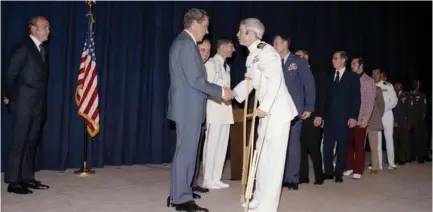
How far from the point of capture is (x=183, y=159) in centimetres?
350

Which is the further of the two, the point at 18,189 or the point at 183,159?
the point at 18,189

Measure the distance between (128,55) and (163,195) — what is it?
2403 mm

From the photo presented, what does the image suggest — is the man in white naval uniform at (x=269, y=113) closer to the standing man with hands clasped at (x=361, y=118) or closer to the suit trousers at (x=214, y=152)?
the suit trousers at (x=214, y=152)

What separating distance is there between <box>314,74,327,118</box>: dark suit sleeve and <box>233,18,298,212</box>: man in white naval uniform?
5.37ft

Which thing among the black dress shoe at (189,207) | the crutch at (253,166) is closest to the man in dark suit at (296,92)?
the crutch at (253,166)

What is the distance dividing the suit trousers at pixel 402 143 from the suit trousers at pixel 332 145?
6.81 ft

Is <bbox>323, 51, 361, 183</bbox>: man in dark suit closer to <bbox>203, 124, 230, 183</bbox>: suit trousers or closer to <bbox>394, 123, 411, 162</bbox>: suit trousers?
<bbox>203, 124, 230, 183</bbox>: suit trousers

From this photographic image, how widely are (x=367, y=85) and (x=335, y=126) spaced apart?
0.64m

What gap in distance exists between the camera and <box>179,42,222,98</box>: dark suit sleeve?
11.2ft

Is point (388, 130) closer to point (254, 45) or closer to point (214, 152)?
point (214, 152)

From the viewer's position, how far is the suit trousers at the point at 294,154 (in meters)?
4.59

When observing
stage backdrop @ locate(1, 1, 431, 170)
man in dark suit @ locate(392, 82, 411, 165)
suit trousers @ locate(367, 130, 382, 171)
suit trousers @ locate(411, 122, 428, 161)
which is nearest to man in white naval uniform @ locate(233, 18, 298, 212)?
stage backdrop @ locate(1, 1, 431, 170)

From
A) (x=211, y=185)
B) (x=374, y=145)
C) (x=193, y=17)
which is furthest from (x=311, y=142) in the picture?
(x=193, y=17)

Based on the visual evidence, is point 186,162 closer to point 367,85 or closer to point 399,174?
point 367,85
